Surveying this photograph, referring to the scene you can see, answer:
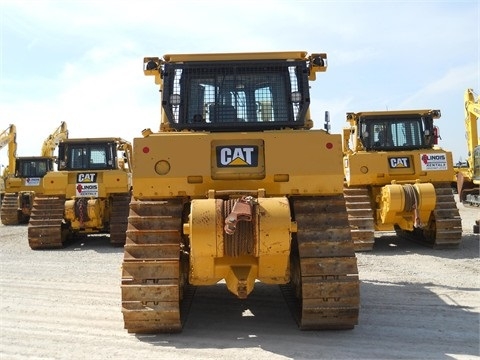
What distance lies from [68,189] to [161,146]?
8322 millimetres

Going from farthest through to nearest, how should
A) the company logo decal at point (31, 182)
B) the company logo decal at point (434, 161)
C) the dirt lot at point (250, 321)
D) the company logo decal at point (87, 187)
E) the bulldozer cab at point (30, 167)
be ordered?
the bulldozer cab at point (30, 167)
the company logo decal at point (31, 182)
the company logo decal at point (87, 187)
the company logo decal at point (434, 161)
the dirt lot at point (250, 321)

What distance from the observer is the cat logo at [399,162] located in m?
10.6

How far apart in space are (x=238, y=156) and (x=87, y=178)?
8.42m

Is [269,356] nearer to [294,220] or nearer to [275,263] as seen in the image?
[275,263]

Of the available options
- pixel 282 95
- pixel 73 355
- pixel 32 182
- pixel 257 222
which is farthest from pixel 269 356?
pixel 32 182

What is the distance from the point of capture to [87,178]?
12.6 m

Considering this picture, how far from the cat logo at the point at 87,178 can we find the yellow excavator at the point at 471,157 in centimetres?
1438

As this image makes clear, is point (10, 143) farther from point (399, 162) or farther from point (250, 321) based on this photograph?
point (250, 321)

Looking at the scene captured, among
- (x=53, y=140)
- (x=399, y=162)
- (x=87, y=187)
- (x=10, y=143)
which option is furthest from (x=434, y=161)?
(x=10, y=143)

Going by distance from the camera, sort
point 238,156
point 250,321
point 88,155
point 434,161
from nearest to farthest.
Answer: point 238,156
point 250,321
point 434,161
point 88,155

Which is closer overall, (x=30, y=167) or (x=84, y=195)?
(x=84, y=195)

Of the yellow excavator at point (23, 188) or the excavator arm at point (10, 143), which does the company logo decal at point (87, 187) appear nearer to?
the yellow excavator at point (23, 188)

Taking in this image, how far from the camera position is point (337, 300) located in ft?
15.2

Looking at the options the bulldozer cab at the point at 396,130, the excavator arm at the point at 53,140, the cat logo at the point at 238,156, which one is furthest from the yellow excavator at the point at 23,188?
the cat logo at the point at 238,156
